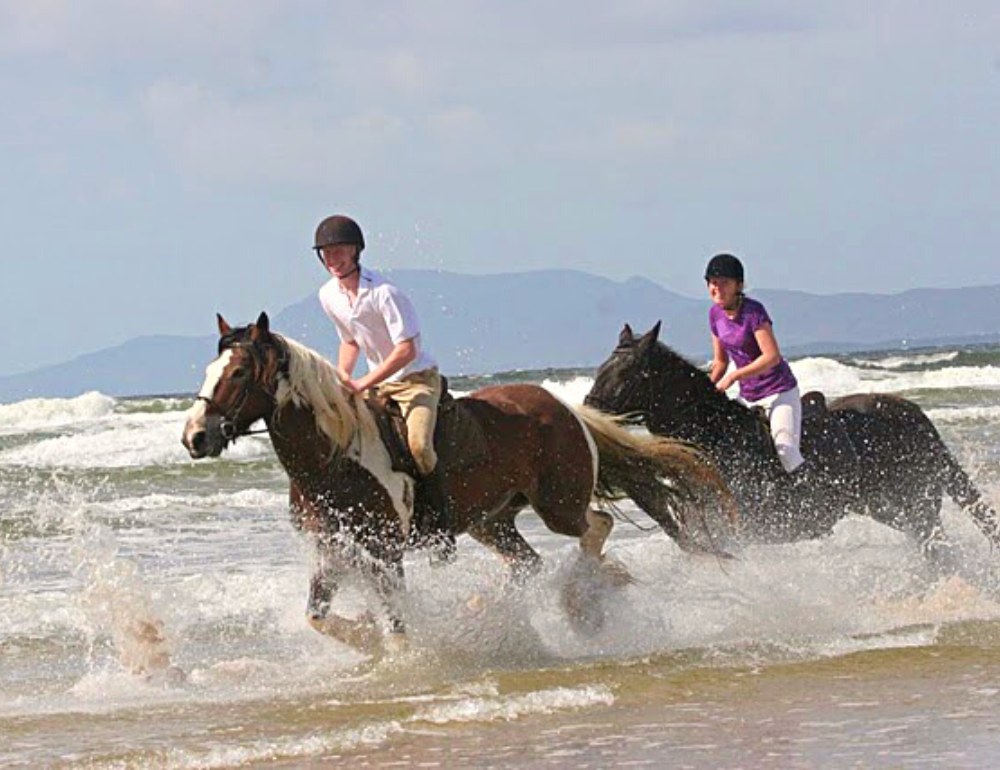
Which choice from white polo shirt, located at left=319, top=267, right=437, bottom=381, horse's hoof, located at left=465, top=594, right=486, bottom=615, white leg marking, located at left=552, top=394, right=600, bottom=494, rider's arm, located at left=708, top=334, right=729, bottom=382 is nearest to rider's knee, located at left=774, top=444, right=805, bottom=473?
rider's arm, located at left=708, top=334, right=729, bottom=382

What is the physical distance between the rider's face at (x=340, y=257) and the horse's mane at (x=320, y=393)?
469 mm

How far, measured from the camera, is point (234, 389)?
7824 mm

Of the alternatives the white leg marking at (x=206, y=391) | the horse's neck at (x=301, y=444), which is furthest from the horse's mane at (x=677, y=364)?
the white leg marking at (x=206, y=391)

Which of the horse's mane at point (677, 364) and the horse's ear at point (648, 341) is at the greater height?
the horse's ear at point (648, 341)

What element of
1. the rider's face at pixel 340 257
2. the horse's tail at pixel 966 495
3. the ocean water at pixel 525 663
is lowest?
the ocean water at pixel 525 663

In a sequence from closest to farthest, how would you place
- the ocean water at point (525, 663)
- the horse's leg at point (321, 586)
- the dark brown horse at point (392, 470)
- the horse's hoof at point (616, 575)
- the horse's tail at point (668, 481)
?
the ocean water at point (525, 663)
the dark brown horse at point (392, 470)
the horse's leg at point (321, 586)
the horse's hoof at point (616, 575)
the horse's tail at point (668, 481)

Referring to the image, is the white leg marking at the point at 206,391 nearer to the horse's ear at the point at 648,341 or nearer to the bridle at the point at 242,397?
the bridle at the point at 242,397

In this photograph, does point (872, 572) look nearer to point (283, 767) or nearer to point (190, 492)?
point (283, 767)

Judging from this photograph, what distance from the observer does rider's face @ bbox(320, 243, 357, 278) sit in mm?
8477

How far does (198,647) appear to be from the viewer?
979 cm

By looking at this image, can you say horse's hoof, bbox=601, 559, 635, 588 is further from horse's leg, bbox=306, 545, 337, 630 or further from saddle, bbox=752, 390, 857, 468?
horse's leg, bbox=306, 545, 337, 630

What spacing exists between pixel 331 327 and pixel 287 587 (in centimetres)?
266

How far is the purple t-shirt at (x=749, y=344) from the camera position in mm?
10125

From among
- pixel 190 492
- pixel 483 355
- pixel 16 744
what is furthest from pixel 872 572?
pixel 483 355
